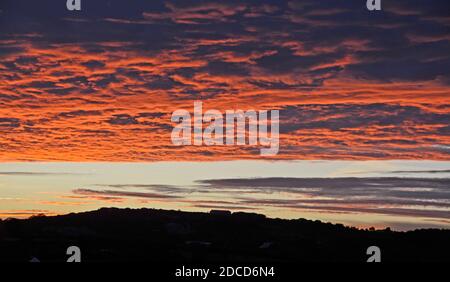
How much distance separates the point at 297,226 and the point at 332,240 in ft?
79.9

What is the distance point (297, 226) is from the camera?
607 ft

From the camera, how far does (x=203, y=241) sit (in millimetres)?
171875

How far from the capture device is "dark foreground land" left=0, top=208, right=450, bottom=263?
142 meters

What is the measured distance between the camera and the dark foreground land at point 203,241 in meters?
142

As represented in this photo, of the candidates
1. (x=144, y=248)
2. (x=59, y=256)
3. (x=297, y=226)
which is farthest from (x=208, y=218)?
(x=59, y=256)
